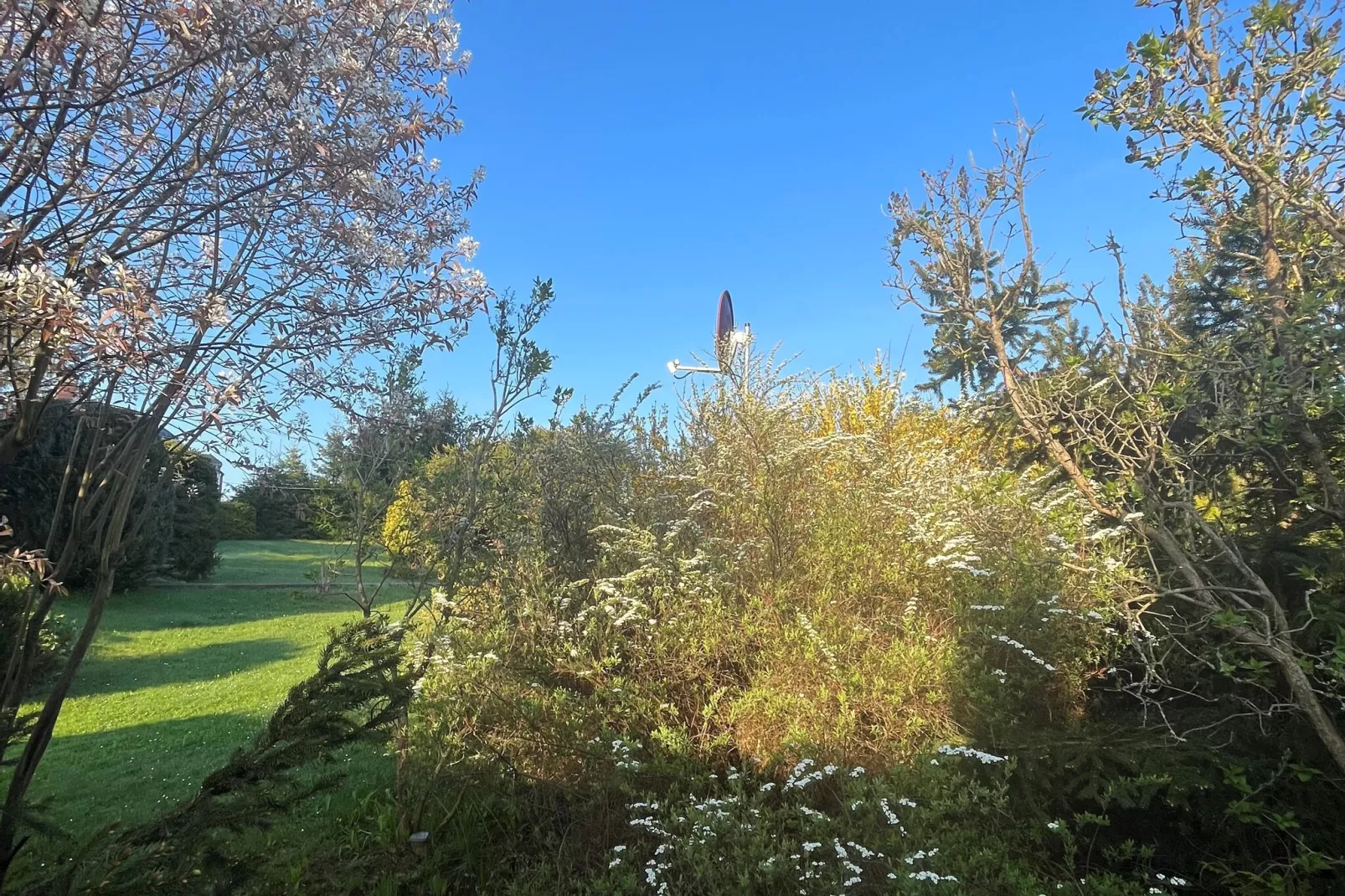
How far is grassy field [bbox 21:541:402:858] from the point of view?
4723 millimetres

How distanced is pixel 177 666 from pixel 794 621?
909 cm

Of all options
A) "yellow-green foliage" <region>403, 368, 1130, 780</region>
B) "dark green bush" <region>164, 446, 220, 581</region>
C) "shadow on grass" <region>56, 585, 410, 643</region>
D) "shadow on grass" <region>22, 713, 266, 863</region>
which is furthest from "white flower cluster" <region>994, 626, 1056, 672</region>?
"dark green bush" <region>164, 446, 220, 581</region>

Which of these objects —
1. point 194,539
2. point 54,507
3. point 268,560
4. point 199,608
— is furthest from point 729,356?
point 268,560

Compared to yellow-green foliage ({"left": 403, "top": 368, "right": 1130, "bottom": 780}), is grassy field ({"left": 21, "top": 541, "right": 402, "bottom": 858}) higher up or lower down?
lower down

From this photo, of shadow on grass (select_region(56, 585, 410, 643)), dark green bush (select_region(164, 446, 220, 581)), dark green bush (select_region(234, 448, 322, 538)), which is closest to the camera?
dark green bush (select_region(234, 448, 322, 538))

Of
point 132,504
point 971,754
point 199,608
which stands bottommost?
point 199,608

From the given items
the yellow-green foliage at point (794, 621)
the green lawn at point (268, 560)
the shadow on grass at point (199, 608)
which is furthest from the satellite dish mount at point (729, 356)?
the green lawn at point (268, 560)

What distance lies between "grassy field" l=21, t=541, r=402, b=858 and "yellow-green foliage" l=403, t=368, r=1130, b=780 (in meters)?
1.87

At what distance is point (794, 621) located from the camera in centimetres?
363

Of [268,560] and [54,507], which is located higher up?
[54,507]

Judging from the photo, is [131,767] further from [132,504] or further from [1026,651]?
[1026,651]

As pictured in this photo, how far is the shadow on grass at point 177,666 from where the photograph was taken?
8.00 meters

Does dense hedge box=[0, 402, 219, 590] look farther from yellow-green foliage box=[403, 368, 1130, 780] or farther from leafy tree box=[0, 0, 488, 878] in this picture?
yellow-green foliage box=[403, 368, 1130, 780]

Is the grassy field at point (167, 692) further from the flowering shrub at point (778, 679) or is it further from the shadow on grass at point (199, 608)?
the flowering shrub at point (778, 679)
